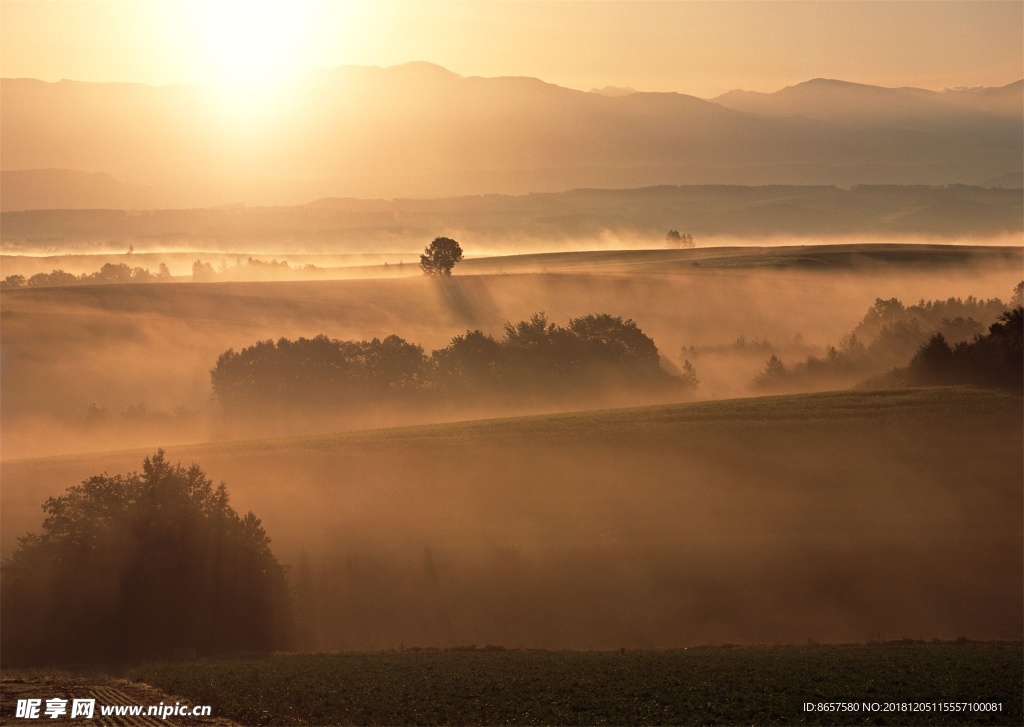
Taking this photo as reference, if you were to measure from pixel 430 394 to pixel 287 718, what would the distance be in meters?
55.6

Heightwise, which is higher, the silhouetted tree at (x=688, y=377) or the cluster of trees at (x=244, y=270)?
the cluster of trees at (x=244, y=270)

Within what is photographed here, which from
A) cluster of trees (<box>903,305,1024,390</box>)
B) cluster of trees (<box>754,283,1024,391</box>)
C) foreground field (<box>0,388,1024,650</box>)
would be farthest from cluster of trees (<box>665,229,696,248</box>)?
foreground field (<box>0,388,1024,650</box>)

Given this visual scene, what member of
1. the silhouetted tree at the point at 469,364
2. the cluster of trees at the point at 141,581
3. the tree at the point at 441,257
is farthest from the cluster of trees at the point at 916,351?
the tree at the point at 441,257

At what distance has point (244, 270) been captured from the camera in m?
150

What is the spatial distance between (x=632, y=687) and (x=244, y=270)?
432 feet

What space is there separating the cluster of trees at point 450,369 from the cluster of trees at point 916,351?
9.80 meters

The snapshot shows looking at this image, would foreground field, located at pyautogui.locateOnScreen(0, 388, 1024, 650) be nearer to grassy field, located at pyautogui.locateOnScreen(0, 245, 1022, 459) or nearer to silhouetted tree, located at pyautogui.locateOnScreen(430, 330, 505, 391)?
grassy field, located at pyautogui.locateOnScreen(0, 245, 1022, 459)

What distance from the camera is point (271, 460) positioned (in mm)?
52750

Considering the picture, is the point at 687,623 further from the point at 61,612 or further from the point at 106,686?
the point at 61,612

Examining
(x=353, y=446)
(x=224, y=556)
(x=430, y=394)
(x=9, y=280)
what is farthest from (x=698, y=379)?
(x=9, y=280)

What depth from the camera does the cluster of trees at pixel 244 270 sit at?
143250 millimetres

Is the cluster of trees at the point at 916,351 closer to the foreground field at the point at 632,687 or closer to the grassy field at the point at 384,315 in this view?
the grassy field at the point at 384,315

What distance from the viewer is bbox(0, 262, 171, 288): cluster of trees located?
131125mm

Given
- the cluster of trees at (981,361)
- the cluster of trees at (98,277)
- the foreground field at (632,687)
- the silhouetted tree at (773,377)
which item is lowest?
the foreground field at (632,687)
